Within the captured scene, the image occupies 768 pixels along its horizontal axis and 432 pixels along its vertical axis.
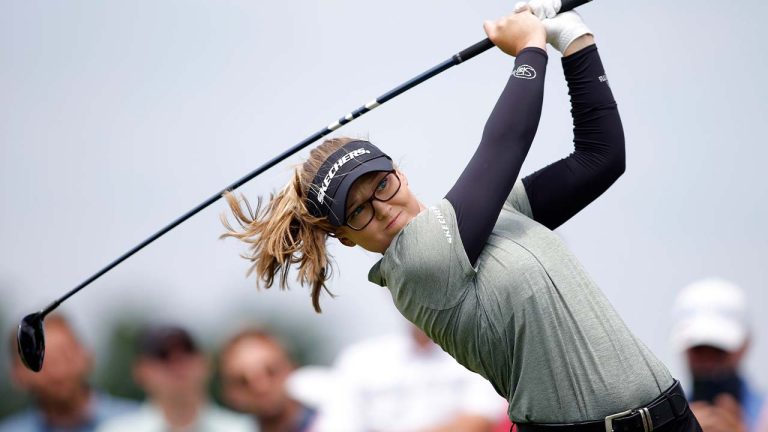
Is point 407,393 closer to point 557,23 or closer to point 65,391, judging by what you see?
point 65,391

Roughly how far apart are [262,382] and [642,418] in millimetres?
2688

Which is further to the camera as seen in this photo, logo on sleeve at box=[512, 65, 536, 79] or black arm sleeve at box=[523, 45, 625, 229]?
black arm sleeve at box=[523, 45, 625, 229]

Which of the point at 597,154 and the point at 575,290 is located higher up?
the point at 597,154

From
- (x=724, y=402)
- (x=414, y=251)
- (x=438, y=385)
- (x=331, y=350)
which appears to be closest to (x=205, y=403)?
(x=331, y=350)

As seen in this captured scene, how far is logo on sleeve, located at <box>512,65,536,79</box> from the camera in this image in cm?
267

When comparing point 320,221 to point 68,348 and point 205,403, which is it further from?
point 68,348

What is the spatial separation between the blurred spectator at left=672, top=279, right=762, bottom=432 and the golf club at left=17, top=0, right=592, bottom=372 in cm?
199

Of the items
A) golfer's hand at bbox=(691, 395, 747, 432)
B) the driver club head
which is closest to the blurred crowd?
golfer's hand at bbox=(691, 395, 747, 432)

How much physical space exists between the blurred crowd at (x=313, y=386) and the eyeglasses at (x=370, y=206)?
186cm

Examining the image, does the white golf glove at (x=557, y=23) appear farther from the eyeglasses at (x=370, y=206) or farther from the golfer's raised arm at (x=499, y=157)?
the eyeglasses at (x=370, y=206)

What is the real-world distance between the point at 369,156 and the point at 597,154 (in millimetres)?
638

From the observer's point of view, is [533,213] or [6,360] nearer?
[533,213]

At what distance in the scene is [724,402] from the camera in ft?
14.2

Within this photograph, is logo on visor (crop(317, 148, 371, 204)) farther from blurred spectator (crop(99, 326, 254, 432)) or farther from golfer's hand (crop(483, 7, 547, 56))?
blurred spectator (crop(99, 326, 254, 432))
